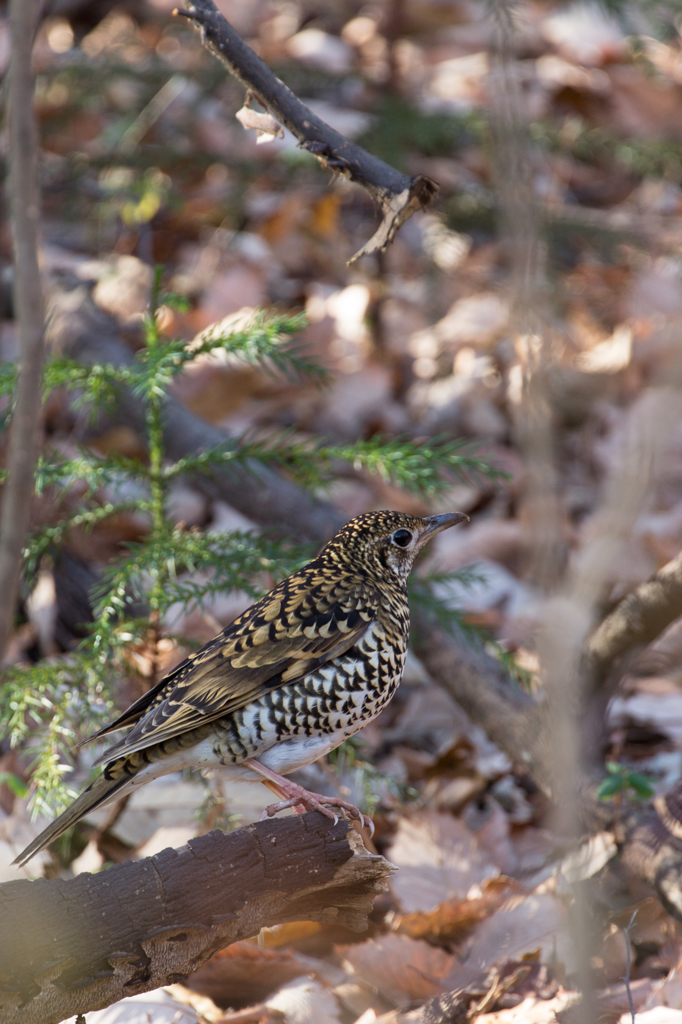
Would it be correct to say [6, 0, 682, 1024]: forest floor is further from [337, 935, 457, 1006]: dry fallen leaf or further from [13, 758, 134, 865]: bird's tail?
[13, 758, 134, 865]: bird's tail

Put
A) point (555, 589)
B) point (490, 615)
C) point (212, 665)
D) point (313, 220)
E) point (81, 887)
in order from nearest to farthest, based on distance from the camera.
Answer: point (555, 589) → point (81, 887) → point (212, 665) → point (490, 615) → point (313, 220)

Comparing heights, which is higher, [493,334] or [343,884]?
[343,884]

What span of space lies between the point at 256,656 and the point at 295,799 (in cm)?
41

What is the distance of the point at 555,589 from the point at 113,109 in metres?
7.67

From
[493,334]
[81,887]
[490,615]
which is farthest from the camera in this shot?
[493,334]

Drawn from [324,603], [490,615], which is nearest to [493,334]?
[490,615]

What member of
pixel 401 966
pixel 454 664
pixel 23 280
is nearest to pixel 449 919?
pixel 401 966

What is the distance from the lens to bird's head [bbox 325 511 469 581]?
314 cm

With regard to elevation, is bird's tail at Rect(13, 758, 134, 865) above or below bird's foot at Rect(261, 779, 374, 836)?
above

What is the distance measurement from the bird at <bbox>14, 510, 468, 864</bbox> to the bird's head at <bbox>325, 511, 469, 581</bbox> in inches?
6.9

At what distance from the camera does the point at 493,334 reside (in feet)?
21.4

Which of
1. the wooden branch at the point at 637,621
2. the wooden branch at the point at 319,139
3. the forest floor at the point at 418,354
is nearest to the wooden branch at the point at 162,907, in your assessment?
the forest floor at the point at 418,354

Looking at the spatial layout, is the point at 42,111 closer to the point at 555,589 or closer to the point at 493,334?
the point at 493,334

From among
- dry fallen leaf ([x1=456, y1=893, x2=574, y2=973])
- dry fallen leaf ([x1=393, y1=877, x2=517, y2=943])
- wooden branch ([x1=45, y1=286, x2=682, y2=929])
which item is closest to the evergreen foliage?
wooden branch ([x1=45, y1=286, x2=682, y2=929])
